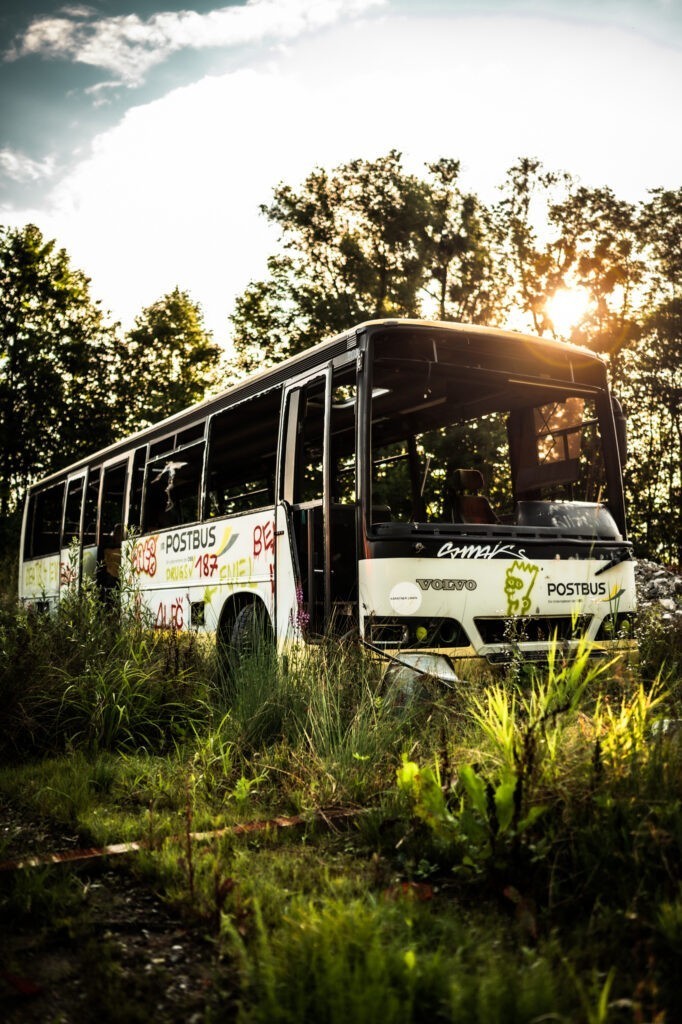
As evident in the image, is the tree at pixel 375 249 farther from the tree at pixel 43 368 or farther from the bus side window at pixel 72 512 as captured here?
the bus side window at pixel 72 512

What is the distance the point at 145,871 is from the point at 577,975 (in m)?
1.71

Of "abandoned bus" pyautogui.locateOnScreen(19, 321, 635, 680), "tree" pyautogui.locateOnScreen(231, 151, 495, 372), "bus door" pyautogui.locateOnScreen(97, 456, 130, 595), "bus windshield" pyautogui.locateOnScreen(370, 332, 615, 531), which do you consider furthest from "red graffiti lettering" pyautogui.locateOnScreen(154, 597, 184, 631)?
"tree" pyautogui.locateOnScreen(231, 151, 495, 372)

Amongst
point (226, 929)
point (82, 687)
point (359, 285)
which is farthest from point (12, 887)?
point (359, 285)

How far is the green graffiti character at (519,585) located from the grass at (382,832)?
67cm

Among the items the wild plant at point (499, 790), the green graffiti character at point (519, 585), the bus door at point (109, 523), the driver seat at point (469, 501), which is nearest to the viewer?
the wild plant at point (499, 790)

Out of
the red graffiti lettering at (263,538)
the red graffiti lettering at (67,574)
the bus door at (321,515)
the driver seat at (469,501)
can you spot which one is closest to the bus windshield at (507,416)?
the driver seat at (469,501)

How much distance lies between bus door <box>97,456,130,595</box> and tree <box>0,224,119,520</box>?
20.9 meters

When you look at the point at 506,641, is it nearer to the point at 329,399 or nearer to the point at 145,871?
the point at 329,399

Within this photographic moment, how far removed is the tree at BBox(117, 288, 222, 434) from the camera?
34.0 meters

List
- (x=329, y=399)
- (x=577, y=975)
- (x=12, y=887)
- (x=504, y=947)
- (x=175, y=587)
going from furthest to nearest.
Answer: (x=175, y=587) < (x=329, y=399) < (x=12, y=887) < (x=504, y=947) < (x=577, y=975)

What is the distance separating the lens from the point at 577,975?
7.84 feet

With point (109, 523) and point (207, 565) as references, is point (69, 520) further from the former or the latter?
point (207, 565)

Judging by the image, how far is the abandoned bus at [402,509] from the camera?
5938 mm

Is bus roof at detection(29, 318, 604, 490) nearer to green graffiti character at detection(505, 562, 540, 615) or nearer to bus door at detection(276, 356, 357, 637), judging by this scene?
bus door at detection(276, 356, 357, 637)
